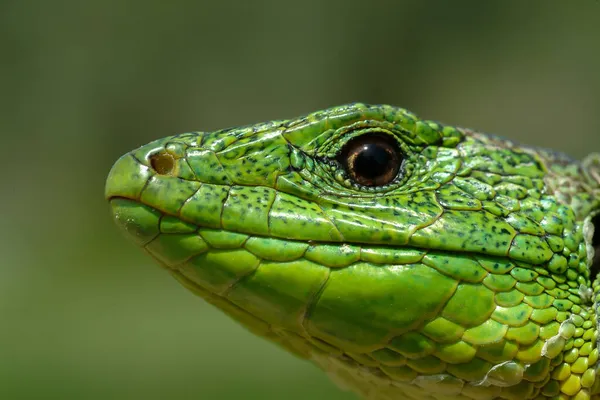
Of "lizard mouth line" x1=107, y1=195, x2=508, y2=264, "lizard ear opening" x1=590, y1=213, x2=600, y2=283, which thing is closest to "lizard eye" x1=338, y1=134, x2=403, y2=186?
"lizard mouth line" x1=107, y1=195, x2=508, y2=264

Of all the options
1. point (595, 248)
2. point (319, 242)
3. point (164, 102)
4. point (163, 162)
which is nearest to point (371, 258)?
point (319, 242)

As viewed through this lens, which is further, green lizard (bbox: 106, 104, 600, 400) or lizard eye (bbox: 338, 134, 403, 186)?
lizard eye (bbox: 338, 134, 403, 186)

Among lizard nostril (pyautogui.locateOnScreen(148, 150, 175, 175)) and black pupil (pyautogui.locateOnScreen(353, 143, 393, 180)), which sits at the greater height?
black pupil (pyautogui.locateOnScreen(353, 143, 393, 180))

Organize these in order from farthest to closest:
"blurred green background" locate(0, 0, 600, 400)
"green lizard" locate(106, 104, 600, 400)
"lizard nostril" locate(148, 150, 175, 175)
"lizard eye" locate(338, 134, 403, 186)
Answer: "blurred green background" locate(0, 0, 600, 400), "lizard eye" locate(338, 134, 403, 186), "lizard nostril" locate(148, 150, 175, 175), "green lizard" locate(106, 104, 600, 400)

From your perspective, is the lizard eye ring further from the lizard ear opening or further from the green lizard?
the lizard ear opening

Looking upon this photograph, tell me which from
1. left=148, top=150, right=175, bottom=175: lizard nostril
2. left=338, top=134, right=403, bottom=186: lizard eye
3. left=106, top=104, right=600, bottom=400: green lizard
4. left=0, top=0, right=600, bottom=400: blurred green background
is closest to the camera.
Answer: left=106, top=104, right=600, bottom=400: green lizard

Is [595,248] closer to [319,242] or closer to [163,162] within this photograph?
[319,242]
